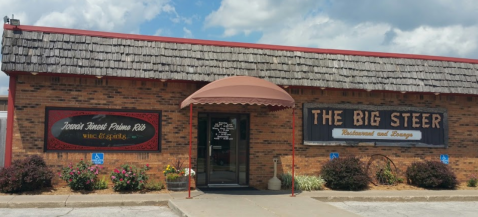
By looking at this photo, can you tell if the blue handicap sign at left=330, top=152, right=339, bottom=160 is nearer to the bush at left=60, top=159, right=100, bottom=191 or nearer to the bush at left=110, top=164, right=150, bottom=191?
the bush at left=110, top=164, right=150, bottom=191

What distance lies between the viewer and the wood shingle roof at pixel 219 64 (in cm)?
1241

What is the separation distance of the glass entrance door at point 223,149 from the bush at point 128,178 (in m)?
1.74

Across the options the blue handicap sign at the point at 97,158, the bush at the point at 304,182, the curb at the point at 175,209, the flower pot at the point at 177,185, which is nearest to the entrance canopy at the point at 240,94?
the curb at the point at 175,209

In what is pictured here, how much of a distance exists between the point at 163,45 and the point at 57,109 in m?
3.37

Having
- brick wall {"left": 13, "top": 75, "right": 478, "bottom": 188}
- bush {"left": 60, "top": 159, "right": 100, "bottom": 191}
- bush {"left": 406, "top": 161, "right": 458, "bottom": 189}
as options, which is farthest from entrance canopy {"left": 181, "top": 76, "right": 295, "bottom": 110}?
bush {"left": 406, "top": 161, "right": 458, "bottom": 189}

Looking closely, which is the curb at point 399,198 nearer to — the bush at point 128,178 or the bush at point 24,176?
the bush at point 128,178

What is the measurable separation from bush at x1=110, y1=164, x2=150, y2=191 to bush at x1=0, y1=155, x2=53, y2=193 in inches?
63.7

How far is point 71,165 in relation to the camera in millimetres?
12609

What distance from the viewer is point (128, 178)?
12.5m

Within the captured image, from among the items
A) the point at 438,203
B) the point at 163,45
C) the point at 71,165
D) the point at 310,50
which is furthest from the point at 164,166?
the point at 438,203

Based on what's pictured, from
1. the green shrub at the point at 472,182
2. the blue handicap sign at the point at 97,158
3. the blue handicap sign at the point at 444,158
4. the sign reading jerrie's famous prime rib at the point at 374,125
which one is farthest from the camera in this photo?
the blue handicap sign at the point at 444,158

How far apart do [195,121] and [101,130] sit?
103 inches

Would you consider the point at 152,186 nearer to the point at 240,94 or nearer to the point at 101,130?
the point at 101,130

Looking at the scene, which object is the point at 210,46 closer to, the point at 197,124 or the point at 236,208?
the point at 197,124
